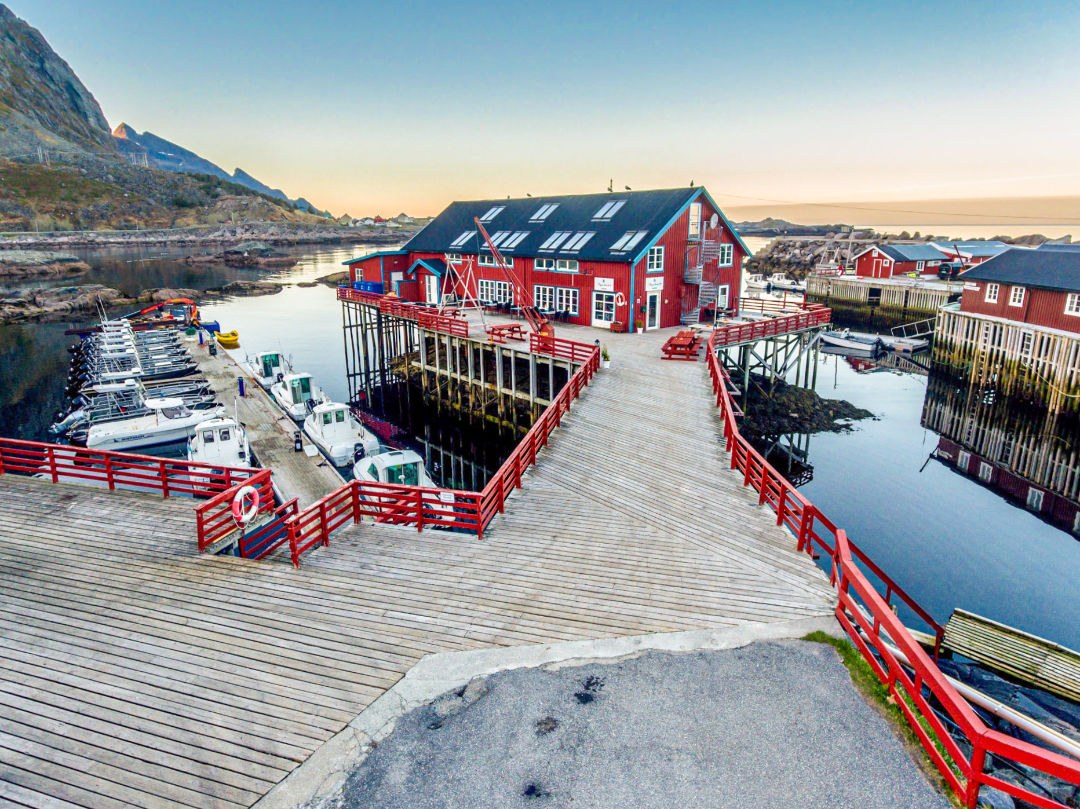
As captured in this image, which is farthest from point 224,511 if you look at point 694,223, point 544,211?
point 544,211

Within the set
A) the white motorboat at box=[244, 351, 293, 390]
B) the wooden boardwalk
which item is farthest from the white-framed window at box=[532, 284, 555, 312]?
the wooden boardwalk

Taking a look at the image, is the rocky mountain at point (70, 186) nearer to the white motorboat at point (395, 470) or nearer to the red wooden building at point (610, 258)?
the red wooden building at point (610, 258)

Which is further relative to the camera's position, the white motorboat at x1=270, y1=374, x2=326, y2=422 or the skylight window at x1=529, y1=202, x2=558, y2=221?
the skylight window at x1=529, y1=202, x2=558, y2=221

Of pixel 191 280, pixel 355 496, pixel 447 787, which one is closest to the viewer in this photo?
pixel 447 787

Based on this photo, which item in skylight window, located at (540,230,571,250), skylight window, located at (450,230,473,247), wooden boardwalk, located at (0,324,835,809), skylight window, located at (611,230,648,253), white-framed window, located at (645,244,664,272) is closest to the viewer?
wooden boardwalk, located at (0,324,835,809)

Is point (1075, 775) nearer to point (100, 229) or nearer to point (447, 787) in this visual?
point (447, 787)

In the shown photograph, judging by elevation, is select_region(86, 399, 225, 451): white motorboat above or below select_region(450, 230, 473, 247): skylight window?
below

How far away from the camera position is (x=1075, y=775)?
5.20 metres

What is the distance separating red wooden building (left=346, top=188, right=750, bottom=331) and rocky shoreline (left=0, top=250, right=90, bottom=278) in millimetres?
87217

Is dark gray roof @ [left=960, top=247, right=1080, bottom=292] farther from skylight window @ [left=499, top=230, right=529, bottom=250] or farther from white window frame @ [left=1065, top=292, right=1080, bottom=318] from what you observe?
skylight window @ [left=499, top=230, right=529, bottom=250]

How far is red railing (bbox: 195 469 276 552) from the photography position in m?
11.2

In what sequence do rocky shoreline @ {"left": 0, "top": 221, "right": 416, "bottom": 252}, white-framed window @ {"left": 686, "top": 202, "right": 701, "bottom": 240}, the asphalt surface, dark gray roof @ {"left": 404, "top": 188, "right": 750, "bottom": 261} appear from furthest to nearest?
rocky shoreline @ {"left": 0, "top": 221, "right": 416, "bottom": 252}
white-framed window @ {"left": 686, "top": 202, "right": 701, "bottom": 240}
dark gray roof @ {"left": 404, "top": 188, "right": 750, "bottom": 261}
the asphalt surface

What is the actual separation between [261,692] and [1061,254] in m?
45.5

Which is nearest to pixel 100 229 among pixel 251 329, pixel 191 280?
pixel 191 280
